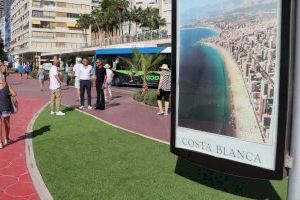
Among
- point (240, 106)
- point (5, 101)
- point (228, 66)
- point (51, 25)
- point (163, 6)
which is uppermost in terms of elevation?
point (163, 6)

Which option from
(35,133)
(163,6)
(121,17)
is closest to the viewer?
(35,133)

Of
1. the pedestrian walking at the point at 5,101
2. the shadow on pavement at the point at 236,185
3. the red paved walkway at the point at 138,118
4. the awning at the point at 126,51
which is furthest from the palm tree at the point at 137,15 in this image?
the shadow on pavement at the point at 236,185

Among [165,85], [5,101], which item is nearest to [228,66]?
[5,101]

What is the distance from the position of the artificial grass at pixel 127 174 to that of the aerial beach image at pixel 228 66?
1.64 metres

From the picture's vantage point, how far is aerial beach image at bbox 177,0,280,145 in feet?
13.3

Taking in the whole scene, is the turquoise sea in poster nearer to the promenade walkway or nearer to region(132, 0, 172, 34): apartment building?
the promenade walkway

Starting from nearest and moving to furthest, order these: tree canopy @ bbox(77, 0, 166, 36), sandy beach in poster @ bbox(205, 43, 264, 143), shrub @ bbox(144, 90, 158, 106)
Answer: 1. sandy beach in poster @ bbox(205, 43, 264, 143)
2. shrub @ bbox(144, 90, 158, 106)
3. tree canopy @ bbox(77, 0, 166, 36)

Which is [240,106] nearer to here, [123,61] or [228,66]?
[228,66]

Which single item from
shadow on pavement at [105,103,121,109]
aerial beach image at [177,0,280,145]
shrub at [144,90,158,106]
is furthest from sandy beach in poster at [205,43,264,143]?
shrub at [144,90,158,106]

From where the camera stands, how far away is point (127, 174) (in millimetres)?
6941

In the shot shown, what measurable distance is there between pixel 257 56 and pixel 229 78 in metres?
0.41

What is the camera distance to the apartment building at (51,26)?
→ 104250 millimetres

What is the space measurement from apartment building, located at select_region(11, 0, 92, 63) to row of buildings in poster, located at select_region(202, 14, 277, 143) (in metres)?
100

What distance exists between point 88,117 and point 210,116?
9382 mm
